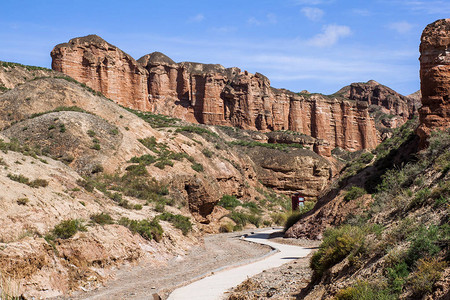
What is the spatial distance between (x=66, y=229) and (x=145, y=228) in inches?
203

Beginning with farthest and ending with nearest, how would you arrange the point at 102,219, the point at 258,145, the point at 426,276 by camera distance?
the point at 258,145, the point at 102,219, the point at 426,276

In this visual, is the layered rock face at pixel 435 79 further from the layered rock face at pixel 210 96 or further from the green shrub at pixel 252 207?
the layered rock face at pixel 210 96

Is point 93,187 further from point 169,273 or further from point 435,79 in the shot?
point 435,79

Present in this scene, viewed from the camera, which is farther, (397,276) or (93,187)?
(93,187)

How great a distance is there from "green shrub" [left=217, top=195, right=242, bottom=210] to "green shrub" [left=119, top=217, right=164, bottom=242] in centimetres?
2402

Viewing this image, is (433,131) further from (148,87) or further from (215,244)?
(148,87)

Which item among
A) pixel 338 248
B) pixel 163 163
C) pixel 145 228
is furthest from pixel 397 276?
pixel 163 163

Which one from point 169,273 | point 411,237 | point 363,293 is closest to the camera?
point 363,293

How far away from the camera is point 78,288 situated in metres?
14.2

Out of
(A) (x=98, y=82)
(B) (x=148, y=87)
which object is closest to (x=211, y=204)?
(A) (x=98, y=82)

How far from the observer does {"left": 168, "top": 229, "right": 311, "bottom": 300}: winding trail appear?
13.5m

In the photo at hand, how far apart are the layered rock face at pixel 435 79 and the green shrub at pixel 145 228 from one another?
13.4 metres

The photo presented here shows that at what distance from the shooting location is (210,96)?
300 ft

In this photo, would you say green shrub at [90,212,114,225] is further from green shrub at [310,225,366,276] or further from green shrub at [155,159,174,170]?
green shrub at [155,159,174,170]
